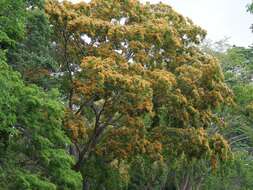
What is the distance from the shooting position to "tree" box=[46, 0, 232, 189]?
18.4 metres

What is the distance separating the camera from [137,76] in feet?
57.8

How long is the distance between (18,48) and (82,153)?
14.9 ft

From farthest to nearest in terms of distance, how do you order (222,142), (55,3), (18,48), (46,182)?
(222,142), (55,3), (18,48), (46,182)

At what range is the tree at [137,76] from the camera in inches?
726

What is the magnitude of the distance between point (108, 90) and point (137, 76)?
95 centimetres

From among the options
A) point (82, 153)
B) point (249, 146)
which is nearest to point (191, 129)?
point (82, 153)

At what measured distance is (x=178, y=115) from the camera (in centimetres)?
1972

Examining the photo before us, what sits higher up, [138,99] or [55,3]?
[55,3]

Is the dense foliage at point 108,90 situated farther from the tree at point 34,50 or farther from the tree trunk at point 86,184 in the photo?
the tree trunk at point 86,184

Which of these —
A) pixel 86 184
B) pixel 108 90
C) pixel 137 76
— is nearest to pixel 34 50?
pixel 108 90

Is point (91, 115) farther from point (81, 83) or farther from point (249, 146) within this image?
point (249, 146)

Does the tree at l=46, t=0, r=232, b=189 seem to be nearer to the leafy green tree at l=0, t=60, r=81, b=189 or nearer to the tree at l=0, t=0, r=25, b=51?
the leafy green tree at l=0, t=60, r=81, b=189

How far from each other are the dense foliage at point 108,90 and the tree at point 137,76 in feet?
0.12

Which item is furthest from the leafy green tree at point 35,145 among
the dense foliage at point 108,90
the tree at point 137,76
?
the tree at point 137,76
